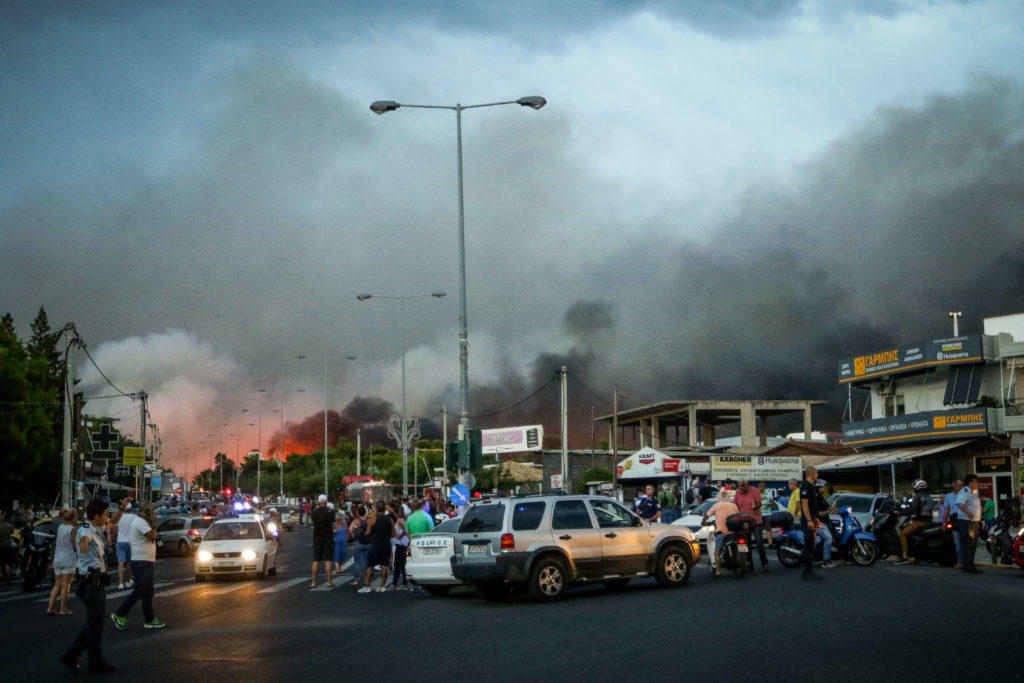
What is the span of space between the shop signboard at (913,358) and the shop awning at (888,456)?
12.4 ft

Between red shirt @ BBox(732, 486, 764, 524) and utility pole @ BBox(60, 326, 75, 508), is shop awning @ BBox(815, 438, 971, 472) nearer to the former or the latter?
red shirt @ BBox(732, 486, 764, 524)

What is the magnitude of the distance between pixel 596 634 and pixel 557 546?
4.83 m

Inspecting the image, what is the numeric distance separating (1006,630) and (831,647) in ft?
7.31

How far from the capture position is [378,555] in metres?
20.1

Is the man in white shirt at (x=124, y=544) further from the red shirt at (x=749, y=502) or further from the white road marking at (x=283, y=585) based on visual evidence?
the red shirt at (x=749, y=502)

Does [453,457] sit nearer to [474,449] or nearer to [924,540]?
[474,449]

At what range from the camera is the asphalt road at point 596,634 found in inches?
362

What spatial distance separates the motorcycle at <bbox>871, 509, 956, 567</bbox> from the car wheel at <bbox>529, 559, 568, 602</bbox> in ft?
27.4

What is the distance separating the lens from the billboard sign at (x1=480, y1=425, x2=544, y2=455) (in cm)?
9706

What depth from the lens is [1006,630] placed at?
35.4 ft

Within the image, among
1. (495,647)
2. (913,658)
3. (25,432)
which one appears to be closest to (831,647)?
(913,658)

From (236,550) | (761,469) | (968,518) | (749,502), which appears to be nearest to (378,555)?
(236,550)

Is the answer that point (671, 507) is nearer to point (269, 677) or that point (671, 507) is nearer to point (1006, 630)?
point (1006, 630)

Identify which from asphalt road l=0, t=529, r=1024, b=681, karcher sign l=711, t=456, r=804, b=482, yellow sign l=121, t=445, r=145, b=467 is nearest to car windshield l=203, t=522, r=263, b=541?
asphalt road l=0, t=529, r=1024, b=681
